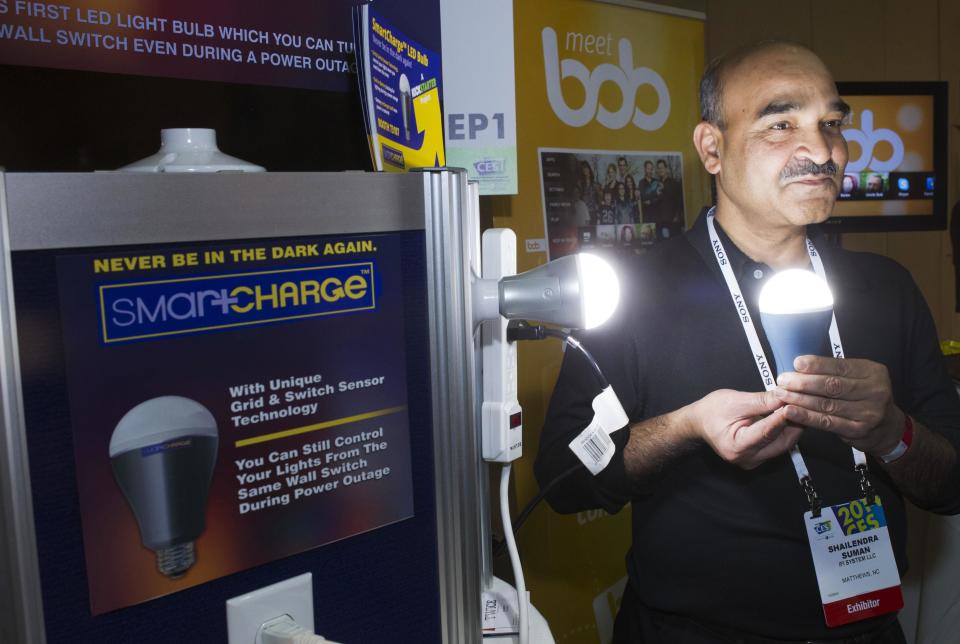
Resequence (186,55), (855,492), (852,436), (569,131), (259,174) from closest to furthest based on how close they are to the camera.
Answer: (259,174)
(186,55)
(852,436)
(855,492)
(569,131)

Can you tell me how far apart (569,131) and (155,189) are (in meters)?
2.26

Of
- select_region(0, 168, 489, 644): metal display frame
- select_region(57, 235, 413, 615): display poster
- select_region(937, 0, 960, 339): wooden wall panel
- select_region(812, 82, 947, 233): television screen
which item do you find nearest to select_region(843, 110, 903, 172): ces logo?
select_region(812, 82, 947, 233): television screen

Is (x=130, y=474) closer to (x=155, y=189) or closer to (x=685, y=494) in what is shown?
(x=155, y=189)

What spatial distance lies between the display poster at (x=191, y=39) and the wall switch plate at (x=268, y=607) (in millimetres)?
710

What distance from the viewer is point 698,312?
5.38 feet

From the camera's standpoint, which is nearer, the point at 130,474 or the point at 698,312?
the point at 130,474

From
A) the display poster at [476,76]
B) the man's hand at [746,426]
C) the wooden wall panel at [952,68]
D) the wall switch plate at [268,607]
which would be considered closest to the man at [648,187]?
the display poster at [476,76]

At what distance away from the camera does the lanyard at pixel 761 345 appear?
1.52 metres

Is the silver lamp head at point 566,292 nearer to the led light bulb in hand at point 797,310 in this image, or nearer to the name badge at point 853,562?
the led light bulb in hand at point 797,310

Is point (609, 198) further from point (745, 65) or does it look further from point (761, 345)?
point (761, 345)

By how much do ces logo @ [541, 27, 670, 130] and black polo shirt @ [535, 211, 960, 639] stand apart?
1231 millimetres

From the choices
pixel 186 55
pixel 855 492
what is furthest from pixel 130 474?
pixel 855 492

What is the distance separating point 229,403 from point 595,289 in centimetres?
40

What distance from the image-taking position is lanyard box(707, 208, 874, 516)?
152cm
